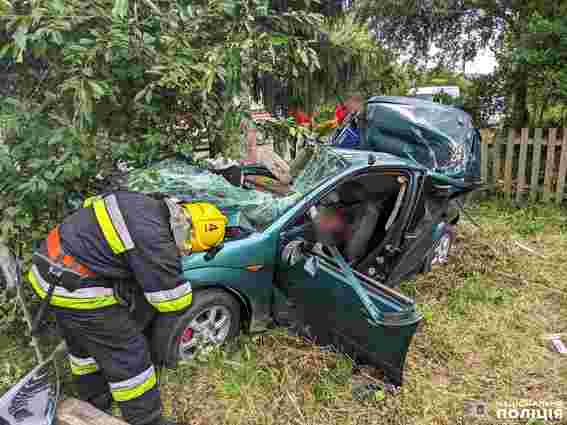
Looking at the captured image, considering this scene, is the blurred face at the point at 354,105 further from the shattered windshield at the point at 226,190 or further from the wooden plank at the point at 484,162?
the wooden plank at the point at 484,162

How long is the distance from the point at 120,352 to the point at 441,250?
10.9ft

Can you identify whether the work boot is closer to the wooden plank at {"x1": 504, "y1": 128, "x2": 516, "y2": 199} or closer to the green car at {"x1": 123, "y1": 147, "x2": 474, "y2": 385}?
the green car at {"x1": 123, "y1": 147, "x2": 474, "y2": 385}

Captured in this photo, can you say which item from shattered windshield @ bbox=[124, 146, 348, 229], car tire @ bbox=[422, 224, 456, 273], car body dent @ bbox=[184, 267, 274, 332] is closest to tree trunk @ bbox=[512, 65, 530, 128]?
car tire @ bbox=[422, 224, 456, 273]

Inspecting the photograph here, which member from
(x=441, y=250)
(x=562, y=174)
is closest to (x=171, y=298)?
(x=441, y=250)

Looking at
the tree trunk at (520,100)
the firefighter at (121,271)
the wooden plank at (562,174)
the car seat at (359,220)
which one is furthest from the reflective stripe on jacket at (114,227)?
the tree trunk at (520,100)

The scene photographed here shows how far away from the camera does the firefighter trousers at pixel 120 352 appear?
80.0 inches

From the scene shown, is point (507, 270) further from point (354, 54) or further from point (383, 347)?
point (354, 54)

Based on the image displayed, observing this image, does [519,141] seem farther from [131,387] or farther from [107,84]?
[131,387]

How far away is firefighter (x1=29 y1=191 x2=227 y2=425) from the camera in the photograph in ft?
6.29

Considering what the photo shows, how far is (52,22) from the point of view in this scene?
218cm

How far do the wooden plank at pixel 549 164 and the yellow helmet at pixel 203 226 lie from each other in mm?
5901

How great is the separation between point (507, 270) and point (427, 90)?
11350mm

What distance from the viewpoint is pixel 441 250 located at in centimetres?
424

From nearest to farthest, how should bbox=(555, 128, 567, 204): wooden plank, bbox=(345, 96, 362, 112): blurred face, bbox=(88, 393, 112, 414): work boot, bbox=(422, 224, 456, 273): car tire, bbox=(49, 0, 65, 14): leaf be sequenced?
bbox=(49, 0, 65, 14): leaf
bbox=(88, 393, 112, 414): work boot
bbox=(422, 224, 456, 273): car tire
bbox=(345, 96, 362, 112): blurred face
bbox=(555, 128, 567, 204): wooden plank
